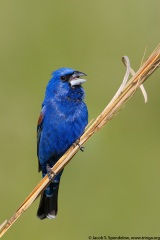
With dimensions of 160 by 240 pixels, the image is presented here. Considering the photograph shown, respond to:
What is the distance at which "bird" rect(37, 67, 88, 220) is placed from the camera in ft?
18.9

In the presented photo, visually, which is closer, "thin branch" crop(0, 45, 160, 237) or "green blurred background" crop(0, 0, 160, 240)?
"thin branch" crop(0, 45, 160, 237)

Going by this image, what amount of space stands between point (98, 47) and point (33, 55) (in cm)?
87

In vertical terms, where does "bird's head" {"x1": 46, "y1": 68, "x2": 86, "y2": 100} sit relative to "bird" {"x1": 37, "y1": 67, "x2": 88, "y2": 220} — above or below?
above

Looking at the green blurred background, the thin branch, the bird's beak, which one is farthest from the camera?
the green blurred background

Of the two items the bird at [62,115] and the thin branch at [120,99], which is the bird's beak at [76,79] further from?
the thin branch at [120,99]

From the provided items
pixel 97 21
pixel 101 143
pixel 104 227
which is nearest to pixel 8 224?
pixel 104 227

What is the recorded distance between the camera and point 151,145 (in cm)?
863

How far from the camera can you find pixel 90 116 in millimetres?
8648

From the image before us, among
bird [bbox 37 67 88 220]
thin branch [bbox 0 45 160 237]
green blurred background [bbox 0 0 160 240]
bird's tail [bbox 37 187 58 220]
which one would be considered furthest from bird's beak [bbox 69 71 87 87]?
green blurred background [bbox 0 0 160 240]

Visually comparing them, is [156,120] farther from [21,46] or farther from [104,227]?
[21,46]

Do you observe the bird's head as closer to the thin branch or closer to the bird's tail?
the bird's tail

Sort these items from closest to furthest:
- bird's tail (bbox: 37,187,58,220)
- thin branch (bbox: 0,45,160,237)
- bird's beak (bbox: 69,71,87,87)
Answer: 1. thin branch (bbox: 0,45,160,237)
2. bird's beak (bbox: 69,71,87,87)
3. bird's tail (bbox: 37,187,58,220)

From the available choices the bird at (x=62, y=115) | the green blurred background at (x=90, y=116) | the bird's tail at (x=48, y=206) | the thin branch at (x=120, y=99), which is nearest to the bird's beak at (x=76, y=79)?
the bird at (x=62, y=115)

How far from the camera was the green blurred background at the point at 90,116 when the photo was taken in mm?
7836
